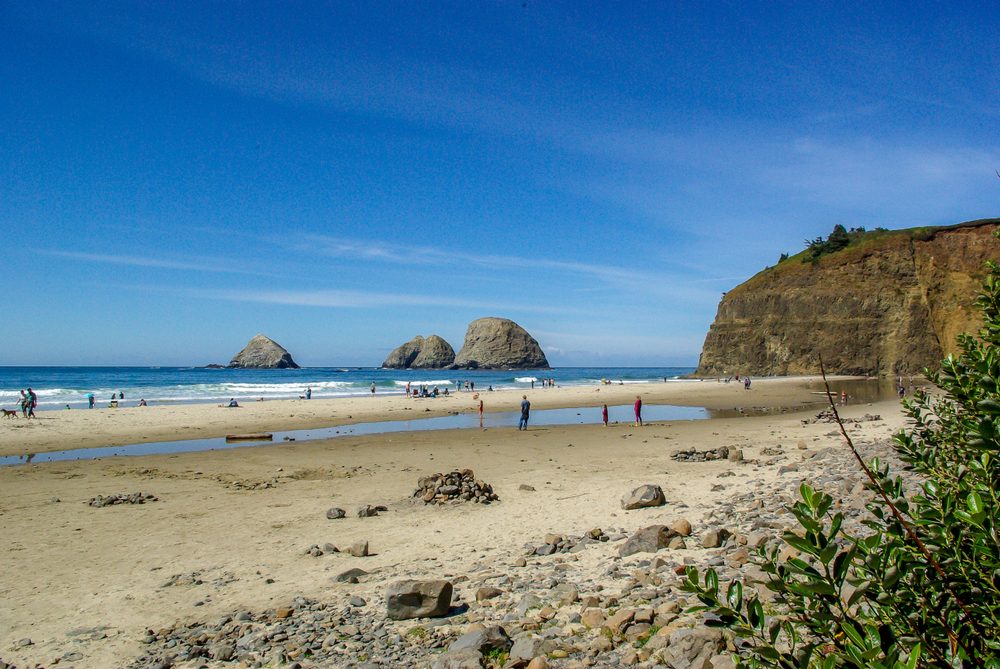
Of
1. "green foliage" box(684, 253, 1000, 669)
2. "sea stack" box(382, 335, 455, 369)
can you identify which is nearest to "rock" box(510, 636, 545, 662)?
"green foliage" box(684, 253, 1000, 669)

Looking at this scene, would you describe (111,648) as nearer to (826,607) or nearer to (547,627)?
(547,627)

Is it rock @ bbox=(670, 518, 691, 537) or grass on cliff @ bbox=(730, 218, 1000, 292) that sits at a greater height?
grass on cliff @ bbox=(730, 218, 1000, 292)

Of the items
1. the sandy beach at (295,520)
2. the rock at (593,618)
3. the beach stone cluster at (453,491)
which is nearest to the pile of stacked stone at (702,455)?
the sandy beach at (295,520)

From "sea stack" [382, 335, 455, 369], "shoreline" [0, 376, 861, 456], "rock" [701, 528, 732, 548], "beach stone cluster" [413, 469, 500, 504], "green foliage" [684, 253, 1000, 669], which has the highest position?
"sea stack" [382, 335, 455, 369]

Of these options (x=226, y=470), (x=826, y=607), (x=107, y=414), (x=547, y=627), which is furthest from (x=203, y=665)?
Answer: (x=107, y=414)

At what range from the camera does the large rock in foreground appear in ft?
603

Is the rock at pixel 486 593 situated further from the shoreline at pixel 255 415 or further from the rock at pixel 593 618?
the shoreline at pixel 255 415

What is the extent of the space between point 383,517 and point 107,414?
3184 cm

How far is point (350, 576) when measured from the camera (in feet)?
26.9

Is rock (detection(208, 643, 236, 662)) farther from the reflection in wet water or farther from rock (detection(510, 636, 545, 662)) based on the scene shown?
the reflection in wet water

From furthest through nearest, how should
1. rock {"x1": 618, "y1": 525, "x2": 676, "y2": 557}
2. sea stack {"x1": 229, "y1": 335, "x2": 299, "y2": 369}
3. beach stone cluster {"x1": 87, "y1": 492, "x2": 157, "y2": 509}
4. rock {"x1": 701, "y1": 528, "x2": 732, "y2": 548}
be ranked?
1. sea stack {"x1": 229, "y1": 335, "x2": 299, "y2": 369}
2. beach stone cluster {"x1": 87, "y1": 492, "x2": 157, "y2": 509}
3. rock {"x1": 618, "y1": 525, "x2": 676, "y2": 557}
4. rock {"x1": 701, "y1": 528, "x2": 732, "y2": 548}

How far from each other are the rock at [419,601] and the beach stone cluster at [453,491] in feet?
19.6

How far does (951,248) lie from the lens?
71375 mm

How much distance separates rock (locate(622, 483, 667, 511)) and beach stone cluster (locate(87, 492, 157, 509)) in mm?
10611
